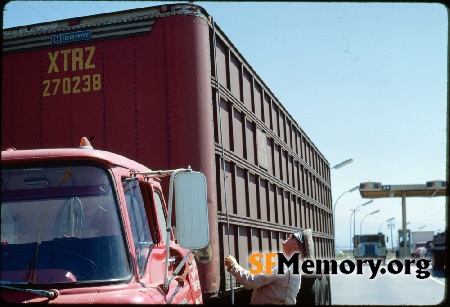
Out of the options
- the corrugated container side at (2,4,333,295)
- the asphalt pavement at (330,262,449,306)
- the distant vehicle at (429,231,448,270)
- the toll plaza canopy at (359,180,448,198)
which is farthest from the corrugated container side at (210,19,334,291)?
the distant vehicle at (429,231,448,270)

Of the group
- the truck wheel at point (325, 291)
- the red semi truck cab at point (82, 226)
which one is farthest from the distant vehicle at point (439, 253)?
the red semi truck cab at point (82, 226)

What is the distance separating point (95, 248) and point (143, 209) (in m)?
0.63

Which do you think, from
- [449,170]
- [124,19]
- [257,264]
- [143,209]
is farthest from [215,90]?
[449,170]

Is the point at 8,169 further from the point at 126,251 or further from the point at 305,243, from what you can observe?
the point at 305,243

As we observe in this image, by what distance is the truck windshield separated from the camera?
293cm

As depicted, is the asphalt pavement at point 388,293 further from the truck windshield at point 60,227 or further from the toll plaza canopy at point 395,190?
the toll plaza canopy at point 395,190

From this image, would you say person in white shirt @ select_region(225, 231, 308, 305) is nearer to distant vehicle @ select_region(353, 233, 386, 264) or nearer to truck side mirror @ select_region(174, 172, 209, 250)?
truck side mirror @ select_region(174, 172, 209, 250)

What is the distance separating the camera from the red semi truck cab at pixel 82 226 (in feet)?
9.54

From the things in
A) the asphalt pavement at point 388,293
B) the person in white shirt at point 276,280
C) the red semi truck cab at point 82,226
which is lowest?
the asphalt pavement at point 388,293

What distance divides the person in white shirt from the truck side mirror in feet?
3.68

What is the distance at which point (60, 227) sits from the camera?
10.3ft

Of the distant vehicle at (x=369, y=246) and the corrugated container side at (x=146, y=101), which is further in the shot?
the distant vehicle at (x=369, y=246)
